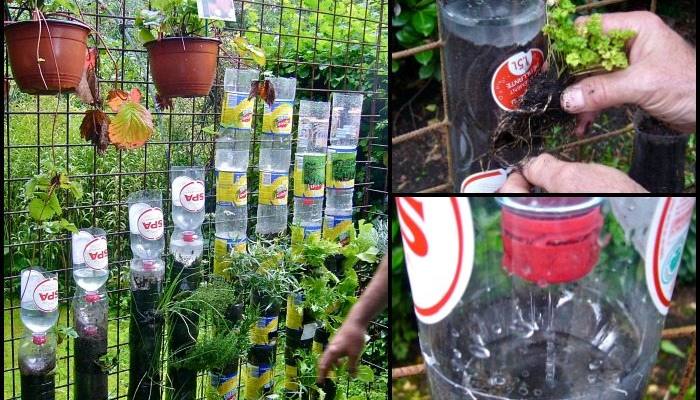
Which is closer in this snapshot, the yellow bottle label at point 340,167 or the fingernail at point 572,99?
the fingernail at point 572,99

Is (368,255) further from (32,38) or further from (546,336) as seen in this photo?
(32,38)

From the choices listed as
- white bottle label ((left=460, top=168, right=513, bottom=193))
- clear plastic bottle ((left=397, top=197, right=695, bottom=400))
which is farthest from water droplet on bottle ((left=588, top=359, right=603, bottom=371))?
white bottle label ((left=460, top=168, right=513, bottom=193))

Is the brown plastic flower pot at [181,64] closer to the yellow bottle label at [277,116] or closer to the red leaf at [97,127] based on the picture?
the red leaf at [97,127]

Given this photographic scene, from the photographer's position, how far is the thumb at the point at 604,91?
1.30m

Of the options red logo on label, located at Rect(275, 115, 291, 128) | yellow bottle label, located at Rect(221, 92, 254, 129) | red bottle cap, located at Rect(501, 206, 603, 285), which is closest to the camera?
red bottle cap, located at Rect(501, 206, 603, 285)

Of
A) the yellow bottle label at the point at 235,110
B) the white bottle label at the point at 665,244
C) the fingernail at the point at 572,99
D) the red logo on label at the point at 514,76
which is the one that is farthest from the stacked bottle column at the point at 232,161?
the white bottle label at the point at 665,244

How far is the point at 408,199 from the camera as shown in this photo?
986 millimetres

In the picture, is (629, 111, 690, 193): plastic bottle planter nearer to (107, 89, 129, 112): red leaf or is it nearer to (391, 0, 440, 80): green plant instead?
(391, 0, 440, 80): green plant

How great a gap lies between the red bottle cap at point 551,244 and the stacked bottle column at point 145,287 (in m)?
0.75

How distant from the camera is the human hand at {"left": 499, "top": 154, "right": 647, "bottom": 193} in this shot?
1372 mm

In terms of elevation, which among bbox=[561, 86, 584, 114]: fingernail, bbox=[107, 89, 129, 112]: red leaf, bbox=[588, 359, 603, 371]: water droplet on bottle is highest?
bbox=[561, 86, 584, 114]: fingernail

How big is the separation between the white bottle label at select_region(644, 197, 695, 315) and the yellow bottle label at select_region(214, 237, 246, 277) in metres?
0.89


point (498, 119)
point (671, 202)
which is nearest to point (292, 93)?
point (498, 119)

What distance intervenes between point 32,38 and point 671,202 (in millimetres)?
1027
